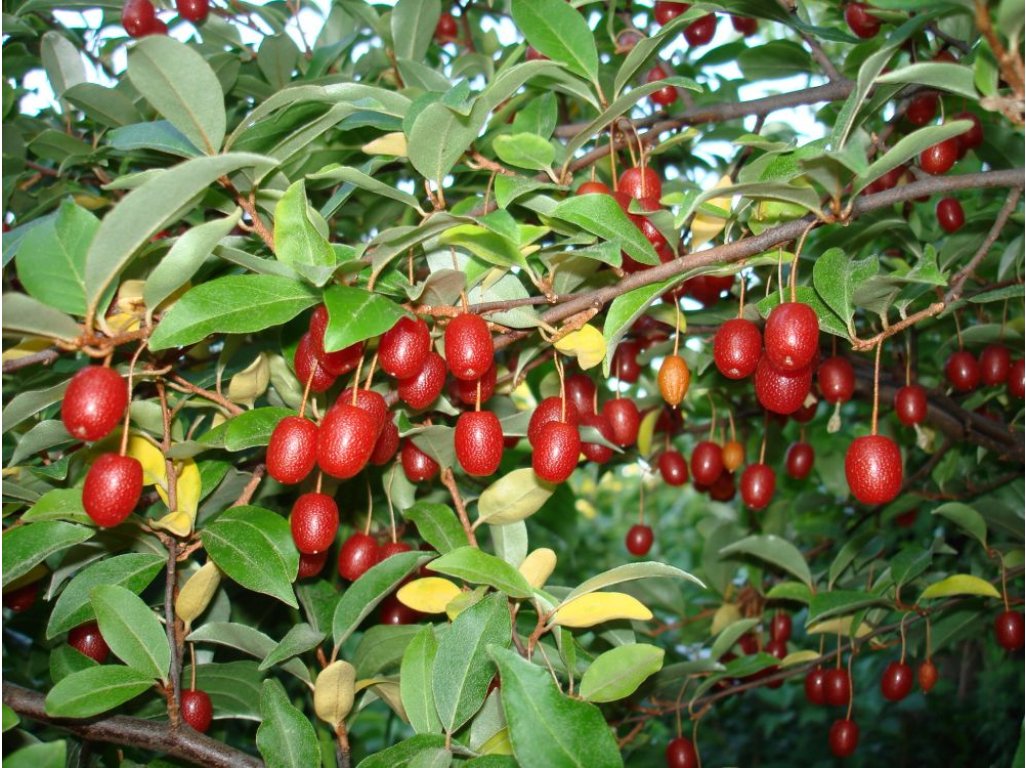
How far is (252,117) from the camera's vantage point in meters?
1.41

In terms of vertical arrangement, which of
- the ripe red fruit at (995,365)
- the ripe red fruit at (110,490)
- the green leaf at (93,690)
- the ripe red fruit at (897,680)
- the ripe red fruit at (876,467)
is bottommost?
the ripe red fruit at (897,680)

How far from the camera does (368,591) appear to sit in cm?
150

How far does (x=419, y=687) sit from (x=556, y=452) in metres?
0.42

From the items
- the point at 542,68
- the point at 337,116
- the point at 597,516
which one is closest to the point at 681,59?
the point at 542,68

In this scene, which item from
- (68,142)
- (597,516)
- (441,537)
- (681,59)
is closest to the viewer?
(441,537)

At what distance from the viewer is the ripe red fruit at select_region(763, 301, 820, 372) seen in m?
1.38

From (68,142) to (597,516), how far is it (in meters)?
6.75

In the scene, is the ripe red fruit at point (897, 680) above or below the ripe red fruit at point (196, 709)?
below

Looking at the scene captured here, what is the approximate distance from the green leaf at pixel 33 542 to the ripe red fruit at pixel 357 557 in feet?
1.53

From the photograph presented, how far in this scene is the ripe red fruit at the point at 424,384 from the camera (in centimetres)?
146

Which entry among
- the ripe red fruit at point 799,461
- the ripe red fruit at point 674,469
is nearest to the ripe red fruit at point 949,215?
the ripe red fruit at point 799,461

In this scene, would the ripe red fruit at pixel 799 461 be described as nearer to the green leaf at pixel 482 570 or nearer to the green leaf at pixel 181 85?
the green leaf at pixel 482 570

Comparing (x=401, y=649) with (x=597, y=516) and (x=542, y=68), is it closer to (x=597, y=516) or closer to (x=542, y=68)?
(x=542, y=68)

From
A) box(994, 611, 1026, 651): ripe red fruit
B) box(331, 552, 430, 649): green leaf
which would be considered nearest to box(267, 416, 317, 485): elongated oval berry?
box(331, 552, 430, 649): green leaf
